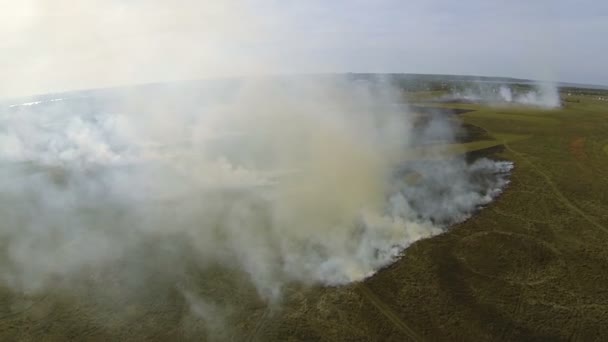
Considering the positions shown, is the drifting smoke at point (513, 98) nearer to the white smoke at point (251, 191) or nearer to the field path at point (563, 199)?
the white smoke at point (251, 191)

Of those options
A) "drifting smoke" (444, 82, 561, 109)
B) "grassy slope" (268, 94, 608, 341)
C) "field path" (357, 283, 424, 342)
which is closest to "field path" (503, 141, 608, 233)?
"grassy slope" (268, 94, 608, 341)

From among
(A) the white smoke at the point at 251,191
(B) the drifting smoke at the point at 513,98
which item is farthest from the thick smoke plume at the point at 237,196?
(B) the drifting smoke at the point at 513,98

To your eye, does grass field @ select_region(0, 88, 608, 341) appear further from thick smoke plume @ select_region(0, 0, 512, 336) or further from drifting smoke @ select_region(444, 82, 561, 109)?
drifting smoke @ select_region(444, 82, 561, 109)

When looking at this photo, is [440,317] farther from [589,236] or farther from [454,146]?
[454,146]

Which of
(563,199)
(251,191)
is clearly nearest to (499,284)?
(563,199)

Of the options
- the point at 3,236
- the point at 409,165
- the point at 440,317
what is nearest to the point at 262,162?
the point at 409,165

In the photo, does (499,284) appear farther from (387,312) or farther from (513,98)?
(513,98)
